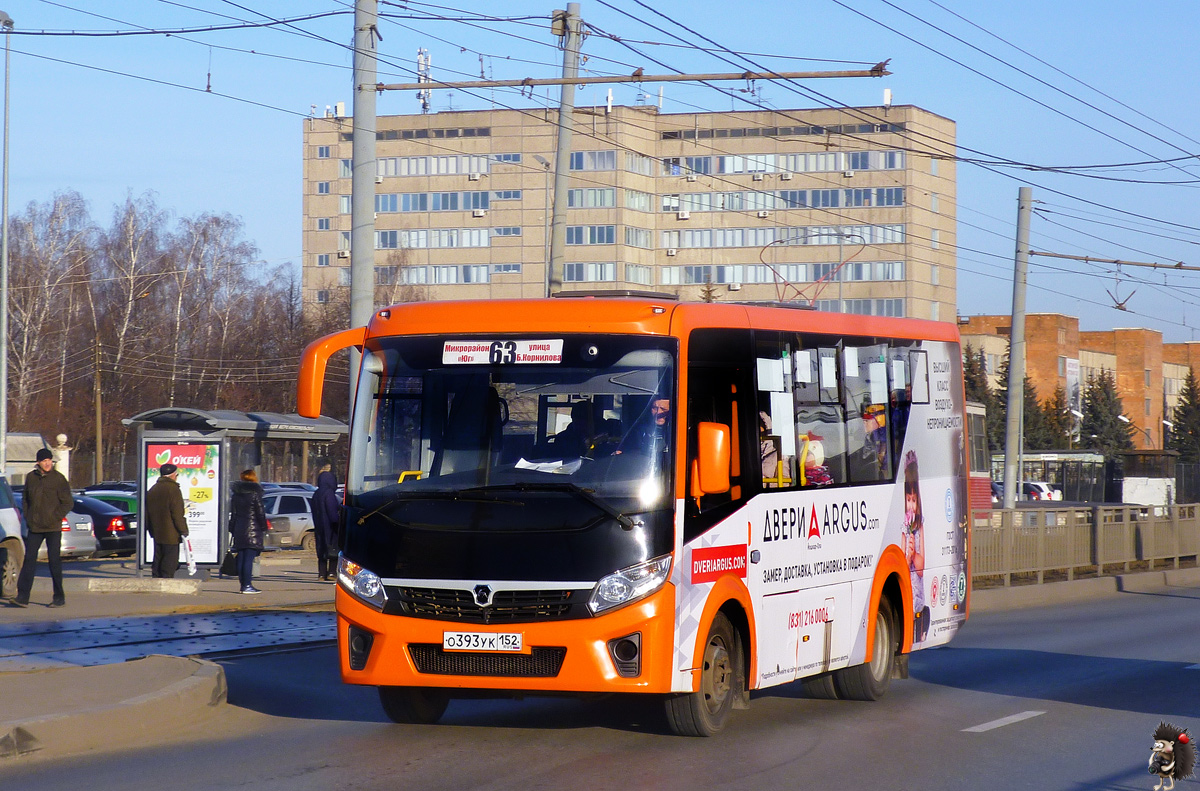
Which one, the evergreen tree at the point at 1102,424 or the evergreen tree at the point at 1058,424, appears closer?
the evergreen tree at the point at 1058,424

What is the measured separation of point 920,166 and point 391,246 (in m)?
37.7

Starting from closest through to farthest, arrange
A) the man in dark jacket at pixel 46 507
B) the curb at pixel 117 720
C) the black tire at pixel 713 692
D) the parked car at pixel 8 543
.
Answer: the curb at pixel 117 720
the black tire at pixel 713 692
the man in dark jacket at pixel 46 507
the parked car at pixel 8 543

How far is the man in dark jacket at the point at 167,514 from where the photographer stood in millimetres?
19828

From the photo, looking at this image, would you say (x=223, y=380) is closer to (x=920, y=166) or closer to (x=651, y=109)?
(x=651, y=109)

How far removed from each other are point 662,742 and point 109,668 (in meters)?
4.26

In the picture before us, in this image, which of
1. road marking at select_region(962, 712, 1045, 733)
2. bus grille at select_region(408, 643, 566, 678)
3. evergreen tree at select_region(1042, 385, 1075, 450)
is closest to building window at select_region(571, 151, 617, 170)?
evergreen tree at select_region(1042, 385, 1075, 450)

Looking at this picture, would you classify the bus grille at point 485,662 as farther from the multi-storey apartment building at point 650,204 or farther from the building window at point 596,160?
the building window at point 596,160

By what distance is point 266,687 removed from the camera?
1089 centimetres

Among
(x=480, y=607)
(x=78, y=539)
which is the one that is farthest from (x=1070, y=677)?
(x=78, y=539)

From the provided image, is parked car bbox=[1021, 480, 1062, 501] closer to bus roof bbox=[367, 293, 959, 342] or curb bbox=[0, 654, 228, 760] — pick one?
bus roof bbox=[367, 293, 959, 342]

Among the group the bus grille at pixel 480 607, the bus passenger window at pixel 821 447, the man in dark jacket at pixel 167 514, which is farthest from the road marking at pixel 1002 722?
the man in dark jacket at pixel 167 514

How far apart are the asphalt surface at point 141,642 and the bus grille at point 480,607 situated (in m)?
1.84

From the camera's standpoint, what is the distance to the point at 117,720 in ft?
28.3

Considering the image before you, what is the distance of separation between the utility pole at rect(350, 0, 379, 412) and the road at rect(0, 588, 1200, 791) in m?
5.30
